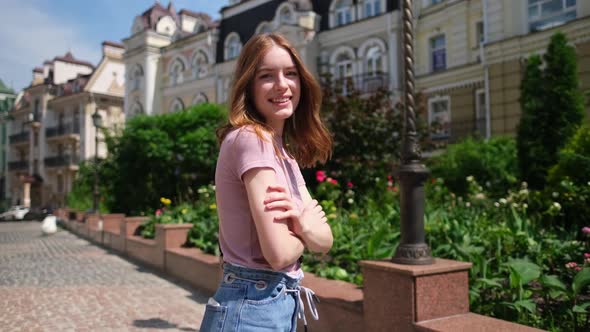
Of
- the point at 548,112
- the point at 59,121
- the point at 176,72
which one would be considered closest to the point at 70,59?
the point at 59,121

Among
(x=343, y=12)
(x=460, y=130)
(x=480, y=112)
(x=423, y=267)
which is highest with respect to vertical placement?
(x=343, y=12)

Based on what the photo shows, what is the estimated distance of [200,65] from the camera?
1223 inches

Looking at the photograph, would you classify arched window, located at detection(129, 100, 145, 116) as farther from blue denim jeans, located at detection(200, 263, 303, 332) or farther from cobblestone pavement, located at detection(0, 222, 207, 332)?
blue denim jeans, located at detection(200, 263, 303, 332)

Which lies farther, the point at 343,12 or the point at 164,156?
the point at 343,12

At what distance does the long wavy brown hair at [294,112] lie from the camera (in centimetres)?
177

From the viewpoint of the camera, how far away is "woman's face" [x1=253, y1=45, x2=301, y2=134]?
1784 millimetres

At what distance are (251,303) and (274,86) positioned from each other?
0.76m

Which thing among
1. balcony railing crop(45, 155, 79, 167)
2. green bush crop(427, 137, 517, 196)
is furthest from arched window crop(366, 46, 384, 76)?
balcony railing crop(45, 155, 79, 167)

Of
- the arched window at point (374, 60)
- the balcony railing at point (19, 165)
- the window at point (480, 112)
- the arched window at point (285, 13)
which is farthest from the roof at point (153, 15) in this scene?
the balcony railing at point (19, 165)

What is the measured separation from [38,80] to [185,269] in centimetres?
5610

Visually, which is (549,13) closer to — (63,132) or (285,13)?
(285,13)

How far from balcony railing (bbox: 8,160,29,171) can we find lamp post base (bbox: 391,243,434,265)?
60602 mm

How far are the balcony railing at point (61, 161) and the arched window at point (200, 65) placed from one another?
2267cm

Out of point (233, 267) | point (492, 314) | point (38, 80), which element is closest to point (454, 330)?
point (492, 314)
